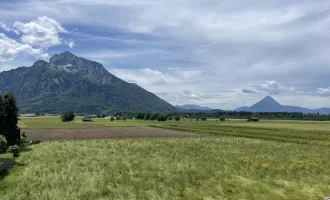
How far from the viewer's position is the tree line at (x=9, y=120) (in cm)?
6162

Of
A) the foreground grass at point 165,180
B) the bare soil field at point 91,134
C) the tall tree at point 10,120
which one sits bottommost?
the foreground grass at point 165,180

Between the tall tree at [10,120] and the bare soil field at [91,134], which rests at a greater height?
the tall tree at [10,120]

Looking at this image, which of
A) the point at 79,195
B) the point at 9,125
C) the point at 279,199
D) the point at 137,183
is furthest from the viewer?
the point at 9,125

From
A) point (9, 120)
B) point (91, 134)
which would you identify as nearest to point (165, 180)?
point (9, 120)

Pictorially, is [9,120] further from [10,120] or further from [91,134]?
[91,134]

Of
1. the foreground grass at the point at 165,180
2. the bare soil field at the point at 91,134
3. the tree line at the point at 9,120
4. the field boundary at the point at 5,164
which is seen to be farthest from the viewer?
the bare soil field at the point at 91,134

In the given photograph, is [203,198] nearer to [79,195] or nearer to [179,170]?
[79,195]

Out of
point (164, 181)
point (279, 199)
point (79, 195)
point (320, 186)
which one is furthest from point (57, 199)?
point (320, 186)

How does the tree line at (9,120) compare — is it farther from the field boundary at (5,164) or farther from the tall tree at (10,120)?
the field boundary at (5,164)

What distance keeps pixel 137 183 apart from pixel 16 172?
48.5 feet

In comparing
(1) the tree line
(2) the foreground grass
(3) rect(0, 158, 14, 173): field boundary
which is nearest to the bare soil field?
(1) the tree line

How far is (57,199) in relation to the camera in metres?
22.6

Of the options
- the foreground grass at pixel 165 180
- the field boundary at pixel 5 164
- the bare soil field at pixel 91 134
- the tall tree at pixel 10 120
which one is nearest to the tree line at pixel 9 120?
the tall tree at pixel 10 120

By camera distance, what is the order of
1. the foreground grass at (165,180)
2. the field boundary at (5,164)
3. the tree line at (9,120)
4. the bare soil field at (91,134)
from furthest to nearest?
1. the bare soil field at (91,134)
2. the tree line at (9,120)
3. the field boundary at (5,164)
4. the foreground grass at (165,180)
